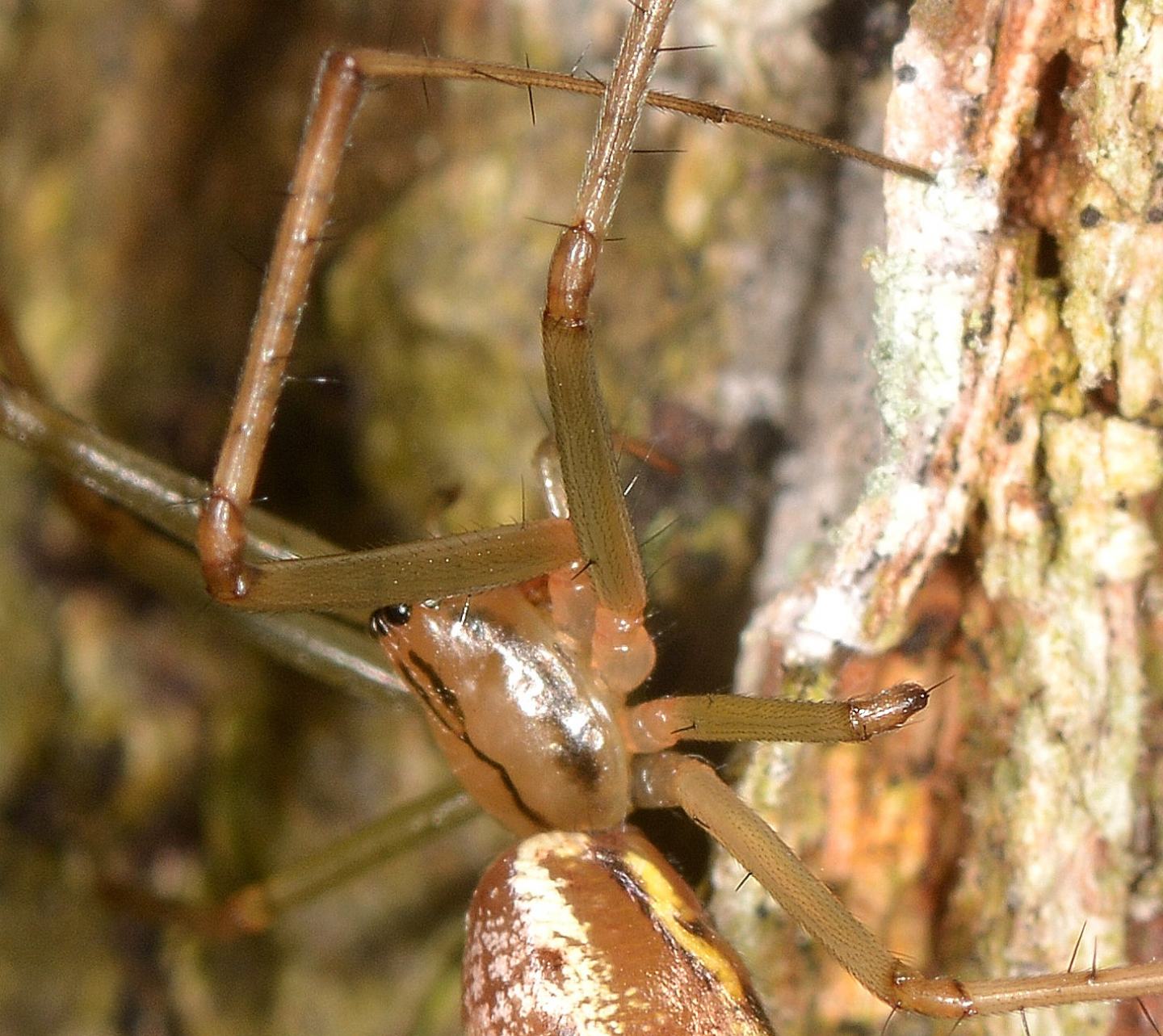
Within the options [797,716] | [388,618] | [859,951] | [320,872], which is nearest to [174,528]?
[388,618]

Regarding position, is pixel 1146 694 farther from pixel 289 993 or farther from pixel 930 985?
pixel 289 993

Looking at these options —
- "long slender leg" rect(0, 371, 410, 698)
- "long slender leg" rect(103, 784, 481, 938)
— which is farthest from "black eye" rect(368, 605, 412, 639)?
"long slender leg" rect(103, 784, 481, 938)

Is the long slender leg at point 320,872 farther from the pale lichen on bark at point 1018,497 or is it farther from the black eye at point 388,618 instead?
the pale lichen on bark at point 1018,497

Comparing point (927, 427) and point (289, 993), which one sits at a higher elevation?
point (927, 427)

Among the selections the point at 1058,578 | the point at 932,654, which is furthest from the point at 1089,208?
the point at 932,654

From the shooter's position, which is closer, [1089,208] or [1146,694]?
[1089,208]

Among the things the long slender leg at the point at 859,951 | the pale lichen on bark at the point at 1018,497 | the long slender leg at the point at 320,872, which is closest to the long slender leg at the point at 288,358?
the pale lichen on bark at the point at 1018,497

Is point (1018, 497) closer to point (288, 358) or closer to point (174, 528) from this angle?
point (288, 358)

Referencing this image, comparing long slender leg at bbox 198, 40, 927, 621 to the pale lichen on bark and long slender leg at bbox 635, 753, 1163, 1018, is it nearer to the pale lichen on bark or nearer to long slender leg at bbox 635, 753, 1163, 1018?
the pale lichen on bark
